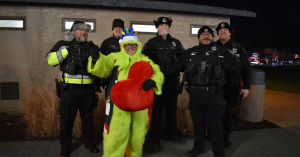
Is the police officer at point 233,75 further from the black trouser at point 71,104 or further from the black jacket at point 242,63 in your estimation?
the black trouser at point 71,104

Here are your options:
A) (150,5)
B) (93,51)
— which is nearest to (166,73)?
(93,51)

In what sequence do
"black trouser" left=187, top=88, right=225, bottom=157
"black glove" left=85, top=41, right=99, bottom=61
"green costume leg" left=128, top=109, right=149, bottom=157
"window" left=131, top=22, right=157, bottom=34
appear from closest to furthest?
"black glove" left=85, top=41, right=99, bottom=61
"green costume leg" left=128, top=109, right=149, bottom=157
"black trouser" left=187, top=88, right=225, bottom=157
"window" left=131, top=22, right=157, bottom=34

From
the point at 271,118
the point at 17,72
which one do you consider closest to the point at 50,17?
the point at 17,72

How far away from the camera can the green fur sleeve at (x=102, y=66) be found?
2809 mm

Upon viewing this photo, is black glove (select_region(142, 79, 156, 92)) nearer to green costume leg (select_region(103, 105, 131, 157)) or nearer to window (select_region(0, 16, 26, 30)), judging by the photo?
green costume leg (select_region(103, 105, 131, 157))

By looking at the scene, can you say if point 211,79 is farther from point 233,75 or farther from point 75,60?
point 75,60

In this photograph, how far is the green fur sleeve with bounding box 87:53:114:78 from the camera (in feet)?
9.21

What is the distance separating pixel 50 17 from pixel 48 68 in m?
1.39

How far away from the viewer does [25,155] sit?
3562 millimetres

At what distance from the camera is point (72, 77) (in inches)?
135

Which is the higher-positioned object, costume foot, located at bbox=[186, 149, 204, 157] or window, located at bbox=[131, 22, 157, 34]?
window, located at bbox=[131, 22, 157, 34]

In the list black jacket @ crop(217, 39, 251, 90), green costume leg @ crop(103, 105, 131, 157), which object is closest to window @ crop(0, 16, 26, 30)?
green costume leg @ crop(103, 105, 131, 157)

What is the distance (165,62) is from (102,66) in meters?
1.47

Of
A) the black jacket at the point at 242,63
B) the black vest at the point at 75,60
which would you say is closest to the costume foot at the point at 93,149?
the black vest at the point at 75,60
